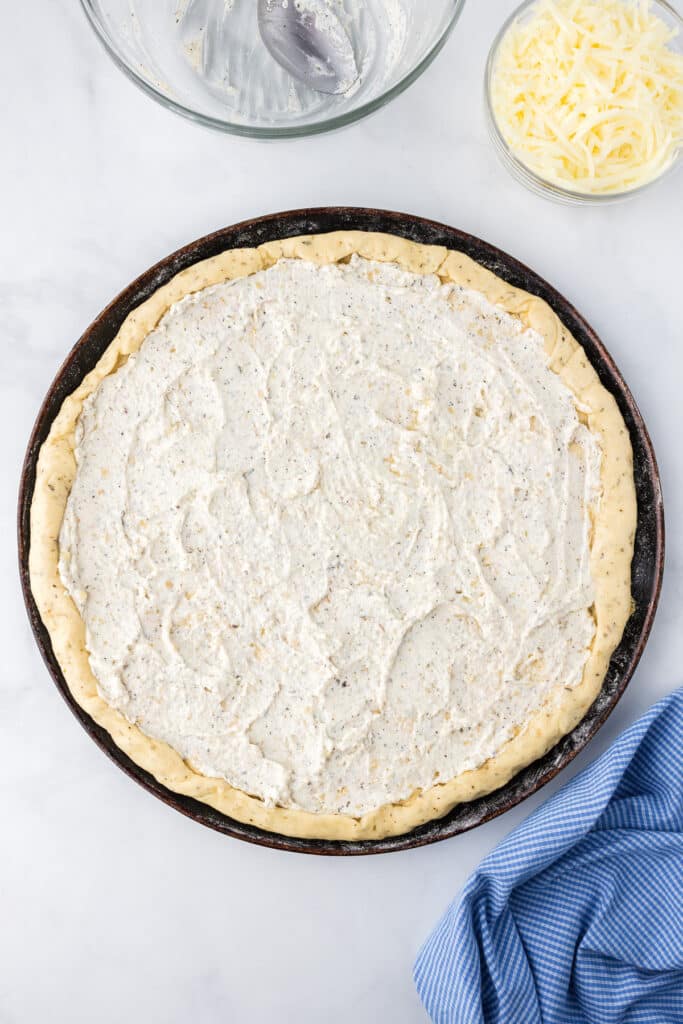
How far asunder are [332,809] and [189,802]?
0.24 meters

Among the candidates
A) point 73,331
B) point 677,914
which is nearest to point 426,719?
point 677,914

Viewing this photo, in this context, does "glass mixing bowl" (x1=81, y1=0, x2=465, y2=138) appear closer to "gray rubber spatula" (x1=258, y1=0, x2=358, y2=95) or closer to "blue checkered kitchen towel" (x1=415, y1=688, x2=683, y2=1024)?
"gray rubber spatula" (x1=258, y1=0, x2=358, y2=95)

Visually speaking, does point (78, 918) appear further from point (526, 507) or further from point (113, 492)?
point (526, 507)

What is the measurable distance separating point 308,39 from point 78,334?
647 mm

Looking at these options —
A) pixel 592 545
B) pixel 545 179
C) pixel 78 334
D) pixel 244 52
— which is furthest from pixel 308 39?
pixel 592 545

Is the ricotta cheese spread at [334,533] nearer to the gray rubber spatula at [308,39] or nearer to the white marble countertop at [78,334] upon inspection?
the white marble countertop at [78,334]

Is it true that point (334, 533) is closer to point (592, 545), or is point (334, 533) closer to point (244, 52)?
point (592, 545)

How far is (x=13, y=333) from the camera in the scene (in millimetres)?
1668

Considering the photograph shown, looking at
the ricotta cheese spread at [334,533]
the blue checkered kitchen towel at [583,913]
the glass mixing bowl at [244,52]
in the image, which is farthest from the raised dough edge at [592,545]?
the glass mixing bowl at [244,52]

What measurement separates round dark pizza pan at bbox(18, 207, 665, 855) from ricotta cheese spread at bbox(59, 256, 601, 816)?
8cm

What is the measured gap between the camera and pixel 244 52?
1548 mm

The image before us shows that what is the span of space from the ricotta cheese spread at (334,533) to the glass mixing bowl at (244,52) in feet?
0.92

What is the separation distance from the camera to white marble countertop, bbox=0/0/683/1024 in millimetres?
1648

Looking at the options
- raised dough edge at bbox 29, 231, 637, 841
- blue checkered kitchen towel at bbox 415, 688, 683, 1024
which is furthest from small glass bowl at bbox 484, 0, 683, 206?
blue checkered kitchen towel at bbox 415, 688, 683, 1024
